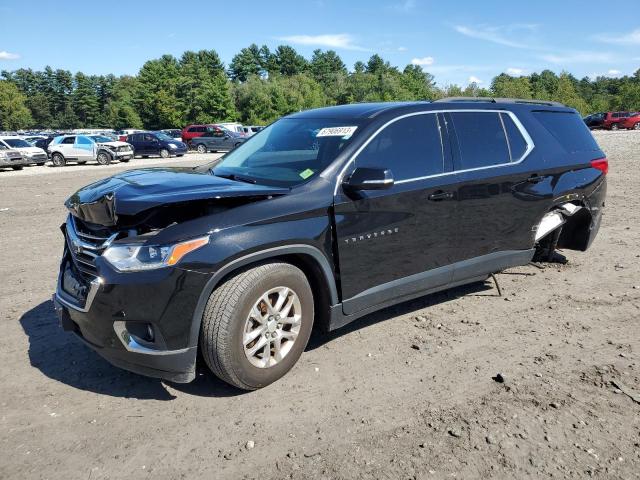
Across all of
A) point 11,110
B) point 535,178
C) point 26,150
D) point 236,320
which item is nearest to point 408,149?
point 535,178

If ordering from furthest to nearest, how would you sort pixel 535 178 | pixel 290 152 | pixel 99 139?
pixel 99 139 < pixel 535 178 < pixel 290 152

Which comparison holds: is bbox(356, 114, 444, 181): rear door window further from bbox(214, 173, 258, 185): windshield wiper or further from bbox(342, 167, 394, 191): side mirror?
bbox(214, 173, 258, 185): windshield wiper

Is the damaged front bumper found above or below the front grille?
below

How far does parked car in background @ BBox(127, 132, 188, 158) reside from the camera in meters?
31.2

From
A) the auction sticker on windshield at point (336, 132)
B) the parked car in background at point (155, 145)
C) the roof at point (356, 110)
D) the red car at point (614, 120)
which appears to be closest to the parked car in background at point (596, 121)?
the red car at point (614, 120)

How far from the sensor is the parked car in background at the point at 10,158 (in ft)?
77.3

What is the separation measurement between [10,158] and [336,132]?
24975 millimetres

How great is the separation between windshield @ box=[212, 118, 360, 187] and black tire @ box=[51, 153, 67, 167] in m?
26.3

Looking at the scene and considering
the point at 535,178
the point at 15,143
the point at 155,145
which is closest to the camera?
the point at 535,178

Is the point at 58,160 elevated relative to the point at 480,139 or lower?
lower

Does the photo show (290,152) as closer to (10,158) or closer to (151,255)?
(151,255)

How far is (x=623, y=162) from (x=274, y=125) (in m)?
18.0

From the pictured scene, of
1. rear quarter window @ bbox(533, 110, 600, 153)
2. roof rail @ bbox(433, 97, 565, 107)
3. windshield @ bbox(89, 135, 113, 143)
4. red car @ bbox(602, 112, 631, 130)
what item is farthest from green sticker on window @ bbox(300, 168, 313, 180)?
red car @ bbox(602, 112, 631, 130)

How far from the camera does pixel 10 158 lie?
936 inches
